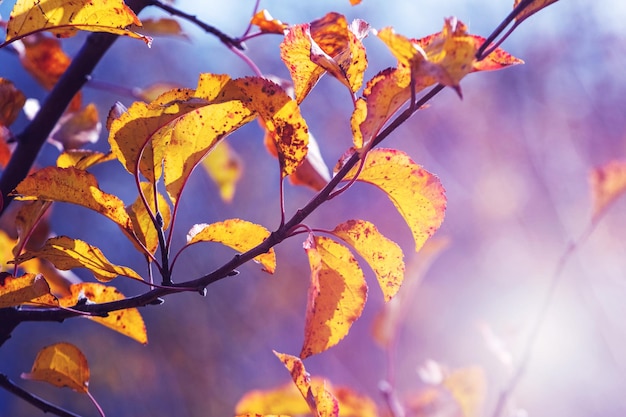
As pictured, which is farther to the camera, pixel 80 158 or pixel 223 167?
pixel 223 167

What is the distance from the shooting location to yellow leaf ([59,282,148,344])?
1.35 feet

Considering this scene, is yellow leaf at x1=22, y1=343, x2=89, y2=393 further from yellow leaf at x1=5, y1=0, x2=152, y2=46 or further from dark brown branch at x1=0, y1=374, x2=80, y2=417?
yellow leaf at x1=5, y1=0, x2=152, y2=46

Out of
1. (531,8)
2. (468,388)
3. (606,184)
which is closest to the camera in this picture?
(531,8)

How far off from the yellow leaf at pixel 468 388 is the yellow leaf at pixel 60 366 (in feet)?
1.56

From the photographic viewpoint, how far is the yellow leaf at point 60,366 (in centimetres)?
43

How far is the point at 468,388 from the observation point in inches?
28.1

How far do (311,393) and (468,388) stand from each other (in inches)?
17.8

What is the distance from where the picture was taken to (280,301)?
4.19m

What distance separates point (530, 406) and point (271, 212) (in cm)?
251

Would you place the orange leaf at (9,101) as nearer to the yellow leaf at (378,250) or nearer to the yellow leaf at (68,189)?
the yellow leaf at (68,189)

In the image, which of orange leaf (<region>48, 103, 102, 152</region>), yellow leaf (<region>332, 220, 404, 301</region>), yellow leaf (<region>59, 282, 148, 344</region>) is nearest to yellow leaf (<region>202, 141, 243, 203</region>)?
orange leaf (<region>48, 103, 102, 152</region>)

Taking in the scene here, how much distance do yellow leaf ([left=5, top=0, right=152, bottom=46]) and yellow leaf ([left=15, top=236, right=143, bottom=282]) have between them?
0.42 ft

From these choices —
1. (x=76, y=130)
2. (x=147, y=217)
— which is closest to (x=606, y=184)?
(x=147, y=217)

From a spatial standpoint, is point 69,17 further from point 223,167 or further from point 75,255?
point 223,167
